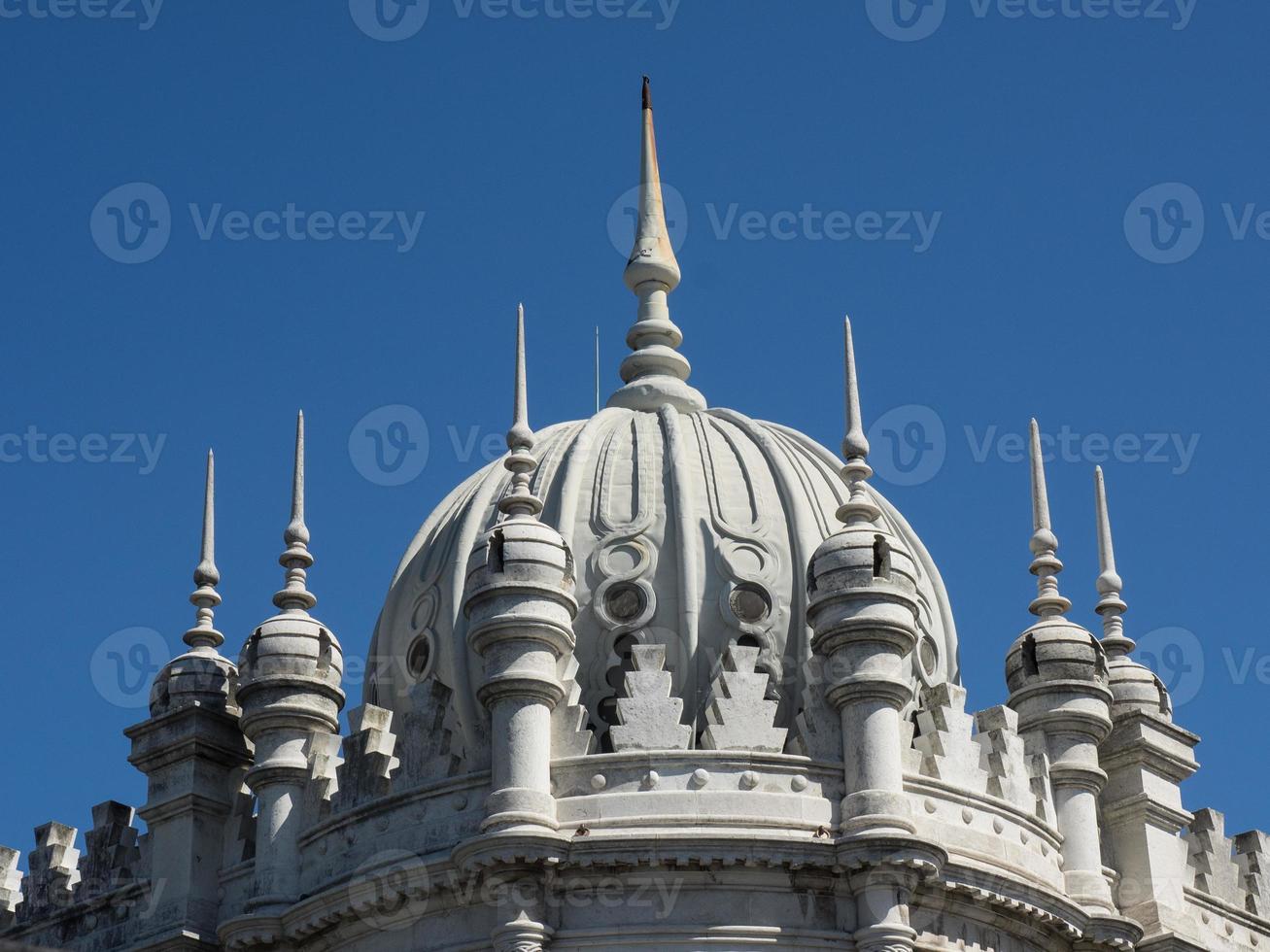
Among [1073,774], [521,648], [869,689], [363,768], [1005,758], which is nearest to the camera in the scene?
[869,689]

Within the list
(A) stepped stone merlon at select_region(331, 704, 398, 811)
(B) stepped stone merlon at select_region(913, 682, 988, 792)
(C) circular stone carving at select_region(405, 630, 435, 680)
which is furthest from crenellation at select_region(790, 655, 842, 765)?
(C) circular stone carving at select_region(405, 630, 435, 680)

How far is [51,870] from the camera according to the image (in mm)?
44156

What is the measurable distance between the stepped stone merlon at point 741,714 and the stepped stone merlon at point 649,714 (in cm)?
42

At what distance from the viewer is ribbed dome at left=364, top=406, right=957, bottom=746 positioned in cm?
4175

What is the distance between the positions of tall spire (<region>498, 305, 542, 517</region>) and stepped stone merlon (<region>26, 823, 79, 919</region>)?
361 inches

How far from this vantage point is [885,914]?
121 ft

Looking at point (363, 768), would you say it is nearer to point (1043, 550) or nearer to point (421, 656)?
point (421, 656)

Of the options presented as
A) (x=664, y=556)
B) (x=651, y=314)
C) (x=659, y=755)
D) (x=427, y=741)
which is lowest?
(x=659, y=755)

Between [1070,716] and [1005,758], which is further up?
[1070,716]

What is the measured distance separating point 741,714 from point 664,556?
447 centimetres

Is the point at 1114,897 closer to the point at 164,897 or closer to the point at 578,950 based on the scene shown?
the point at 578,950

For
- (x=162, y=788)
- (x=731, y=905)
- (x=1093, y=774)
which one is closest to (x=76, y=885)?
(x=162, y=788)

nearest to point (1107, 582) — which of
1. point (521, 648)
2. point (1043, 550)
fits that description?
point (1043, 550)

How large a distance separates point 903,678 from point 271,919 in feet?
29.1
